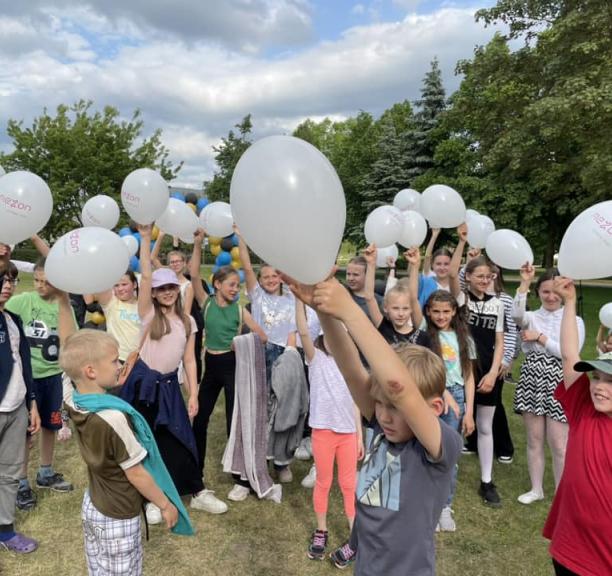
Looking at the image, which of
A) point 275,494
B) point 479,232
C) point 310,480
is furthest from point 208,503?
point 479,232

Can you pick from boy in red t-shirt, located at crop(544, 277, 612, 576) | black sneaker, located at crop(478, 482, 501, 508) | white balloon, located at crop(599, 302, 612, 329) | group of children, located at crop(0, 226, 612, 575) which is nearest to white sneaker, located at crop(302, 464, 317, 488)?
group of children, located at crop(0, 226, 612, 575)

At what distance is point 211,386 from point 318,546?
1.48 meters

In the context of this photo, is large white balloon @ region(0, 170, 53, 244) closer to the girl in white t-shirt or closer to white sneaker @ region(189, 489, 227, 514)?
the girl in white t-shirt

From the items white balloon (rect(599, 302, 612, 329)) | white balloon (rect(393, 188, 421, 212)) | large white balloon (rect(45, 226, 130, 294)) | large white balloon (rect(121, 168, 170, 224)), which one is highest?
white balloon (rect(393, 188, 421, 212))

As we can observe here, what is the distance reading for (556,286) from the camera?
2273 mm

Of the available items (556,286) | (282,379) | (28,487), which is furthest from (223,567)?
(556,286)

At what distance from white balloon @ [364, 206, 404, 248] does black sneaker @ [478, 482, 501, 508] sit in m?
2.15

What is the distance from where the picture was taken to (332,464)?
312 centimetres

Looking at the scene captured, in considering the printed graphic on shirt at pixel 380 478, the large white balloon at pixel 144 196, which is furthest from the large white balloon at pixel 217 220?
the printed graphic on shirt at pixel 380 478

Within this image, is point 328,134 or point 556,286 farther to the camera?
point 328,134

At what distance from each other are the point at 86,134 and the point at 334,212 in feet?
75.0

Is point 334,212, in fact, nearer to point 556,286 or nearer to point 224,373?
point 556,286

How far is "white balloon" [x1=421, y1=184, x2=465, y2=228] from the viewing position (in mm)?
4863

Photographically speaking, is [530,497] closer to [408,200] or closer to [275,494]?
[275,494]
